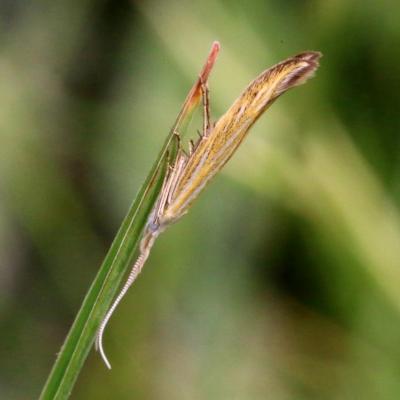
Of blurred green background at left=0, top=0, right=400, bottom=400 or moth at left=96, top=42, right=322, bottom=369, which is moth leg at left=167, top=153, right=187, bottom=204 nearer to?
moth at left=96, top=42, right=322, bottom=369

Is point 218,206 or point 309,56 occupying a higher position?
point 309,56

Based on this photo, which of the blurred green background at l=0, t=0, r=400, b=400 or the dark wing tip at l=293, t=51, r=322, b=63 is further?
the blurred green background at l=0, t=0, r=400, b=400

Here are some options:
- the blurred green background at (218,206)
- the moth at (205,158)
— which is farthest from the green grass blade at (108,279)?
the blurred green background at (218,206)

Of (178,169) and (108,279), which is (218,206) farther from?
(108,279)

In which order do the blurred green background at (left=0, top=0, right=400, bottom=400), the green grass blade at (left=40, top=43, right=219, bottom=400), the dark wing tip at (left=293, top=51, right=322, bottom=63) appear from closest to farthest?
the green grass blade at (left=40, top=43, right=219, bottom=400) → the dark wing tip at (left=293, top=51, right=322, bottom=63) → the blurred green background at (left=0, top=0, right=400, bottom=400)

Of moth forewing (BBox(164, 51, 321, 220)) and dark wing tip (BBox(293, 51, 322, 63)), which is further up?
dark wing tip (BBox(293, 51, 322, 63))

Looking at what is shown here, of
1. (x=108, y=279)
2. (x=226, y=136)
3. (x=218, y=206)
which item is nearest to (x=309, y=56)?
(x=226, y=136)

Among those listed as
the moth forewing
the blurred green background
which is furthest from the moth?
the blurred green background

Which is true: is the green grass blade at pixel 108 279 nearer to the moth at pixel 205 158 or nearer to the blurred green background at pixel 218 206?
the moth at pixel 205 158
